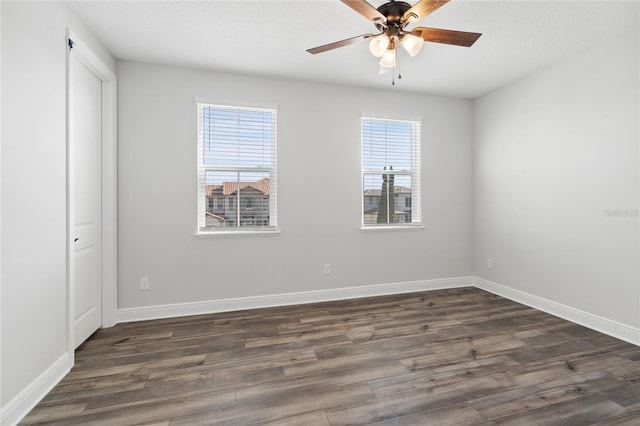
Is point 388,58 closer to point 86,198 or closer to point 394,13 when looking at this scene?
point 394,13

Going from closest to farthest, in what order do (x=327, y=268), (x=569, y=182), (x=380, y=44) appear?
1. (x=380, y=44)
2. (x=569, y=182)
3. (x=327, y=268)

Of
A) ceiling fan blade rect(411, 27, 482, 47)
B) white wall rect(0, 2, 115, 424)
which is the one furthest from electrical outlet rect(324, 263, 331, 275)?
ceiling fan blade rect(411, 27, 482, 47)

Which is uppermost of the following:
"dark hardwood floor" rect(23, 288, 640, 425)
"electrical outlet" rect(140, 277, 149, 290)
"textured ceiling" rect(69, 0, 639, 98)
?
"textured ceiling" rect(69, 0, 639, 98)

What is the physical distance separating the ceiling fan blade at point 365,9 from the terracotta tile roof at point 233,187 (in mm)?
2040

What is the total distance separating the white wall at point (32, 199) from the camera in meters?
1.57

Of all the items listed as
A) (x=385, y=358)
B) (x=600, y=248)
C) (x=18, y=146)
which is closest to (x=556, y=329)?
(x=600, y=248)

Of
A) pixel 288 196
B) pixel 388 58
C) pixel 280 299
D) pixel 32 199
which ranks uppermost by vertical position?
pixel 388 58

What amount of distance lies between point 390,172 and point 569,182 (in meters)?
1.84

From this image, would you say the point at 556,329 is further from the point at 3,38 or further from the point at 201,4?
the point at 3,38

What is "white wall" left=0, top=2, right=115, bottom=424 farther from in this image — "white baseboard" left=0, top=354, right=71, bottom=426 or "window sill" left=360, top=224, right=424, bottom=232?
"window sill" left=360, top=224, right=424, bottom=232

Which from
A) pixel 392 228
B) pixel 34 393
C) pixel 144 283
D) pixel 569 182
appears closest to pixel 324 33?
pixel 392 228

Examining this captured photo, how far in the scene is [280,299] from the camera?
11.2 ft

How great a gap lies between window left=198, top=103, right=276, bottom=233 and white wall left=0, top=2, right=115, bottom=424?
129cm

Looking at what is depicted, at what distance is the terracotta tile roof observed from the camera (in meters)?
3.25
